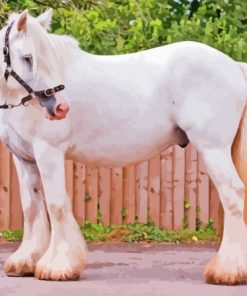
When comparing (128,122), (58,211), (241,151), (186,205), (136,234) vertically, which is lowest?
(136,234)

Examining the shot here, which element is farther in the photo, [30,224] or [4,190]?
[4,190]

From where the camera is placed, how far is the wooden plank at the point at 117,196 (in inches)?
434

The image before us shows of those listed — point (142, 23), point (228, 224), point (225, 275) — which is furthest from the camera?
point (142, 23)

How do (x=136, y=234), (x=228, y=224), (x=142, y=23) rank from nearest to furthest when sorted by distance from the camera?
(x=228, y=224) < (x=136, y=234) < (x=142, y=23)

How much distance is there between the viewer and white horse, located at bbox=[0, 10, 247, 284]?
6.45 meters

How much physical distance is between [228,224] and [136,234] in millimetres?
4221

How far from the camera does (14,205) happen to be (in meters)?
11.0

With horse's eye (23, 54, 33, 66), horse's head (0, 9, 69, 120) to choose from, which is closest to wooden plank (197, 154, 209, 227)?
horse's head (0, 9, 69, 120)

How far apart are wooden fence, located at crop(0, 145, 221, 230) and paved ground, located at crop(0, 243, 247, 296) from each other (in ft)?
5.58

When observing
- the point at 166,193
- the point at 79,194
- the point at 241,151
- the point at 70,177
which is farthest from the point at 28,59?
the point at 166,193

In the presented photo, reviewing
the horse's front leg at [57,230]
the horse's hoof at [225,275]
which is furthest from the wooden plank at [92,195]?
the horse's hoof at [225,275]

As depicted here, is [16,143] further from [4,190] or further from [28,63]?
[4,190]

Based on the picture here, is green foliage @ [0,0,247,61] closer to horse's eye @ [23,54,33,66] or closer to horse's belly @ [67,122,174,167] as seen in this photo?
horse's belly @ [67,122,174,167]

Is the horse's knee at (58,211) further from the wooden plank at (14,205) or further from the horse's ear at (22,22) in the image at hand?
the wooden plank at (14,205)
